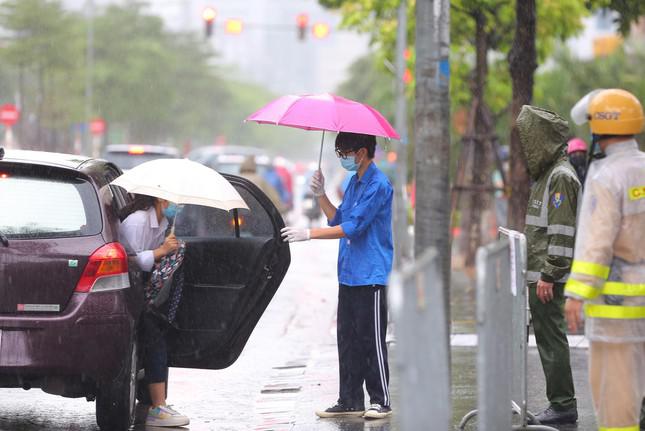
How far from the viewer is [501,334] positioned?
634cm

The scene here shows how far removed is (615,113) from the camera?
241 inches

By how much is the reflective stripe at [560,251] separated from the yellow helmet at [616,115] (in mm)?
1687

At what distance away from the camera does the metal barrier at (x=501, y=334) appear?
18.5 feet

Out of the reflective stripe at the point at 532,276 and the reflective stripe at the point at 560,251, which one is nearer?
the reflective stripe at the point at 560,251

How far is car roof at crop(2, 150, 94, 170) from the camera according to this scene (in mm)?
7652

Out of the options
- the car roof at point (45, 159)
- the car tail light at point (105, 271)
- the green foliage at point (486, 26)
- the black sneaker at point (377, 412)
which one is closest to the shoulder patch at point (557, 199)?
the black sneaker at point (377, 412)

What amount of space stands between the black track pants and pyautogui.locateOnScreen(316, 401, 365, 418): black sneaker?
3 centimetres

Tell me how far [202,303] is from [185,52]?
263 feet

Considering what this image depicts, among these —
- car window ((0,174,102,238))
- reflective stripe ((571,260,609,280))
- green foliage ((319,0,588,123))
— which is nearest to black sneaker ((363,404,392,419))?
car window ((0,174,102,238))

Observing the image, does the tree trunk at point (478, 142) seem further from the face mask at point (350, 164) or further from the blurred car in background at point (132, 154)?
the face mask at point (350, 164)

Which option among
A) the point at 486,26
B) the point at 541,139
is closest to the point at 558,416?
the point at 541,139

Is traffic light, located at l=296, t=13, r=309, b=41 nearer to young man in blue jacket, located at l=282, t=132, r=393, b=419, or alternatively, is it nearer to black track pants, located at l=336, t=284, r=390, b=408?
young man in blue jacket, located at l=282, t=132, r=393, b=419

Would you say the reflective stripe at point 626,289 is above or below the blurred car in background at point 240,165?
below

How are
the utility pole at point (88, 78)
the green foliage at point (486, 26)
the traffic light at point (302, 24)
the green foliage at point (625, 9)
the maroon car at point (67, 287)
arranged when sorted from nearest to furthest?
1. the maroon car at point (67, 287)
2. the green foliage at point (625, 9)
3. the green foliage at point (486, 26)
4. the traffic light at point (302, 24)
5. the utility pole at point (88, 78)
